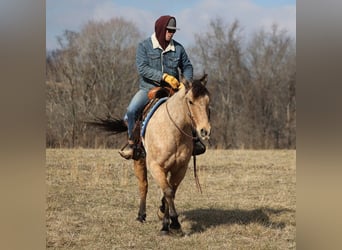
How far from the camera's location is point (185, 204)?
5.35 m

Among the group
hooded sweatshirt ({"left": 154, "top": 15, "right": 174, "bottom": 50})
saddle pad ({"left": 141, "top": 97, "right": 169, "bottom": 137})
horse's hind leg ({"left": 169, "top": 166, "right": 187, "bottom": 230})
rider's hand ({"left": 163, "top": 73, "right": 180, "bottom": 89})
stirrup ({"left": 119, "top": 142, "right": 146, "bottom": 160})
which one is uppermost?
hooded sweatshirt ({"left": 154, "top": 15, "right": 174, "bottom": 50})

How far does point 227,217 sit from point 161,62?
5.63 ft

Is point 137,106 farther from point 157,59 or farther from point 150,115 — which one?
point 157,59

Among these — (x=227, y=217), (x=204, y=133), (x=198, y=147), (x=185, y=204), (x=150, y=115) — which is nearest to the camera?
(x=204, y=133)

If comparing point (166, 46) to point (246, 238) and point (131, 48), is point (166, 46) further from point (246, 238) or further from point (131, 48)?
point (131, 48)

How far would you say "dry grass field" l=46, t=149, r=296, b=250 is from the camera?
158 inches

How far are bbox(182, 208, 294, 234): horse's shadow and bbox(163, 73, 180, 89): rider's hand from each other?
1315 millimetres

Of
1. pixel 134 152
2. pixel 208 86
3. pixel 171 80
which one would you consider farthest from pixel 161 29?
pixel 208 86

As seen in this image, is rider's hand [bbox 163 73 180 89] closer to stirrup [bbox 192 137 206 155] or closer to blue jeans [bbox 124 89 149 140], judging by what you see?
blue jeans [bbox 124 89 149 140]

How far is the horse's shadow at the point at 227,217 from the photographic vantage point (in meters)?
4.45

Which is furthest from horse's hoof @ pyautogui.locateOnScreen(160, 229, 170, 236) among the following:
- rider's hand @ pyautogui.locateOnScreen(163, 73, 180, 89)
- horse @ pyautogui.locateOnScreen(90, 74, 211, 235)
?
rider's hand @ pyautogui.locateOnScreen(163, 73, 180, 89)

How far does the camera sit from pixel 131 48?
7164mm

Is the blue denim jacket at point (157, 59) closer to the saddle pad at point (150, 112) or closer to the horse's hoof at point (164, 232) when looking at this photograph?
the saddle pad at point (150, 112)
